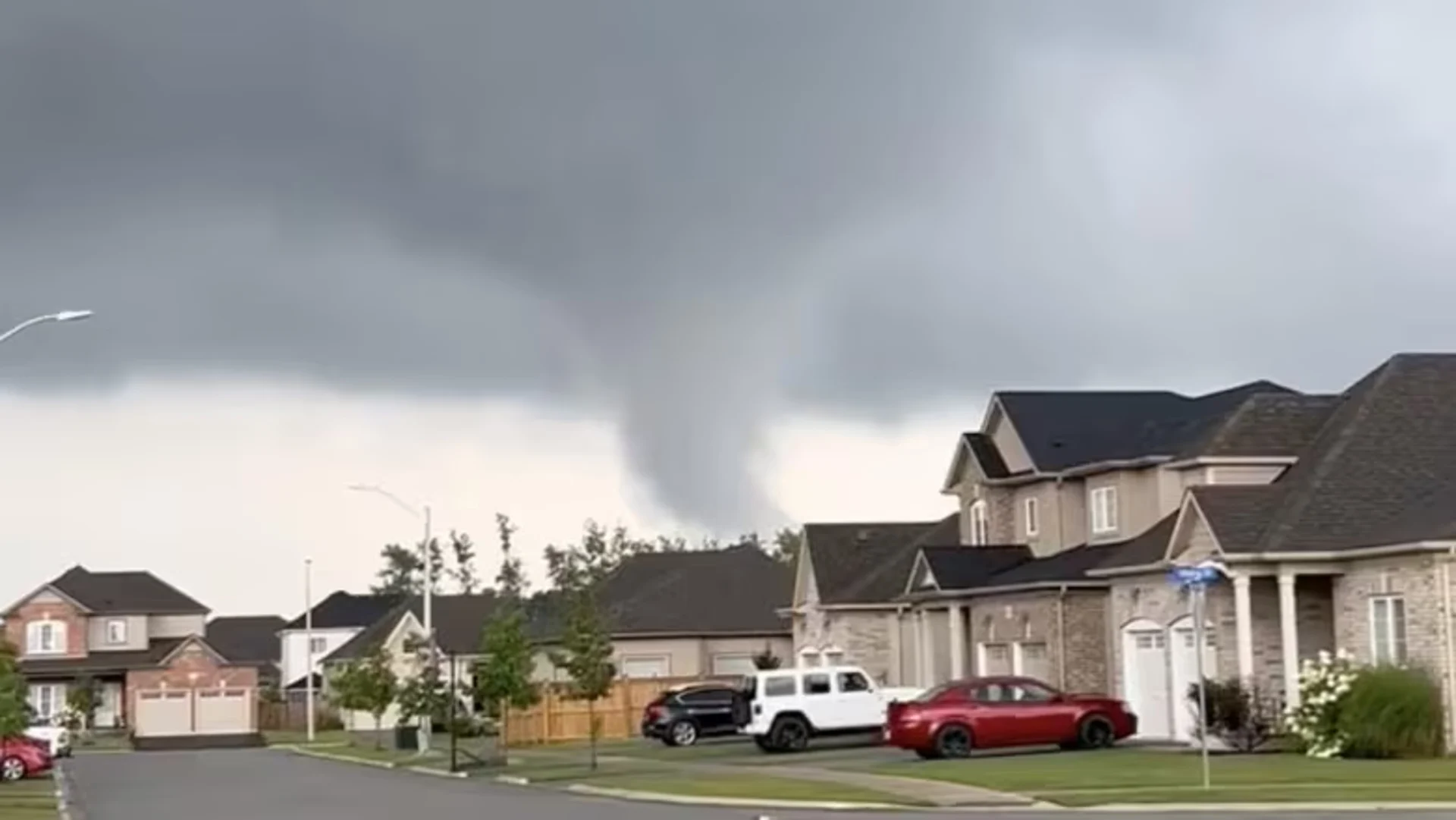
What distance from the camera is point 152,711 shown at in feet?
379

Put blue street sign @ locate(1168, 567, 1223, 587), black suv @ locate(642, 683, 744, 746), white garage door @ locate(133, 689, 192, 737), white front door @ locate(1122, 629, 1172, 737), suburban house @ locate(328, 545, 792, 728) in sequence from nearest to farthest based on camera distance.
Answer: blue street sign @ locate(1168, 567, 1223, 587) → white front door @ locate(1122, 629, 1172, 737) → black suv @ locate(642, 683, 744, 746) → suburban house @ locate(328, 545, 792, 728) → white garage door @ locate(133, 689, 192, 737)

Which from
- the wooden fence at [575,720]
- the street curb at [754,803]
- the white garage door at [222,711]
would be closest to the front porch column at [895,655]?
the wooden fence at [575,720]

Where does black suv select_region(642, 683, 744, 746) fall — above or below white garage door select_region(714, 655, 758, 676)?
below

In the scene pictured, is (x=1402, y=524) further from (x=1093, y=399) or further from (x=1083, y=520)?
(x=1093, y=399)

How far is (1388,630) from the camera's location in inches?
1763

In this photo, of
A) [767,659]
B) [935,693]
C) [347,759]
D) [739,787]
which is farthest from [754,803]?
[767,659]

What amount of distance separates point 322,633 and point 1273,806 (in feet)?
375

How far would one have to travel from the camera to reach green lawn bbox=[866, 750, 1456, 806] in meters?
32.8

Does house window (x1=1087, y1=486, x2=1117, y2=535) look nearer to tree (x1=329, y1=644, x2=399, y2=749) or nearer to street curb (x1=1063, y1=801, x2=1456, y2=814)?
street curb (x1=1063, y1=801, x2=1456, y2=814)

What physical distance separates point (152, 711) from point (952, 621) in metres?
63.9

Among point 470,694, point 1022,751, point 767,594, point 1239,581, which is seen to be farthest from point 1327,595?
point 767,594

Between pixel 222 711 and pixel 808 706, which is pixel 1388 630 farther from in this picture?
pixel 222 711

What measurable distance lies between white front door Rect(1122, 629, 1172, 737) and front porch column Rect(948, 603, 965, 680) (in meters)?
8.92

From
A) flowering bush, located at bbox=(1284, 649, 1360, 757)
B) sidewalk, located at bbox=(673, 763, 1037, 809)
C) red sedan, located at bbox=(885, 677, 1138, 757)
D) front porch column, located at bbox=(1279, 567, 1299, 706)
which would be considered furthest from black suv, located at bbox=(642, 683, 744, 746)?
flowering bush, located at bbox=(1284, 649, 1360, 757)
